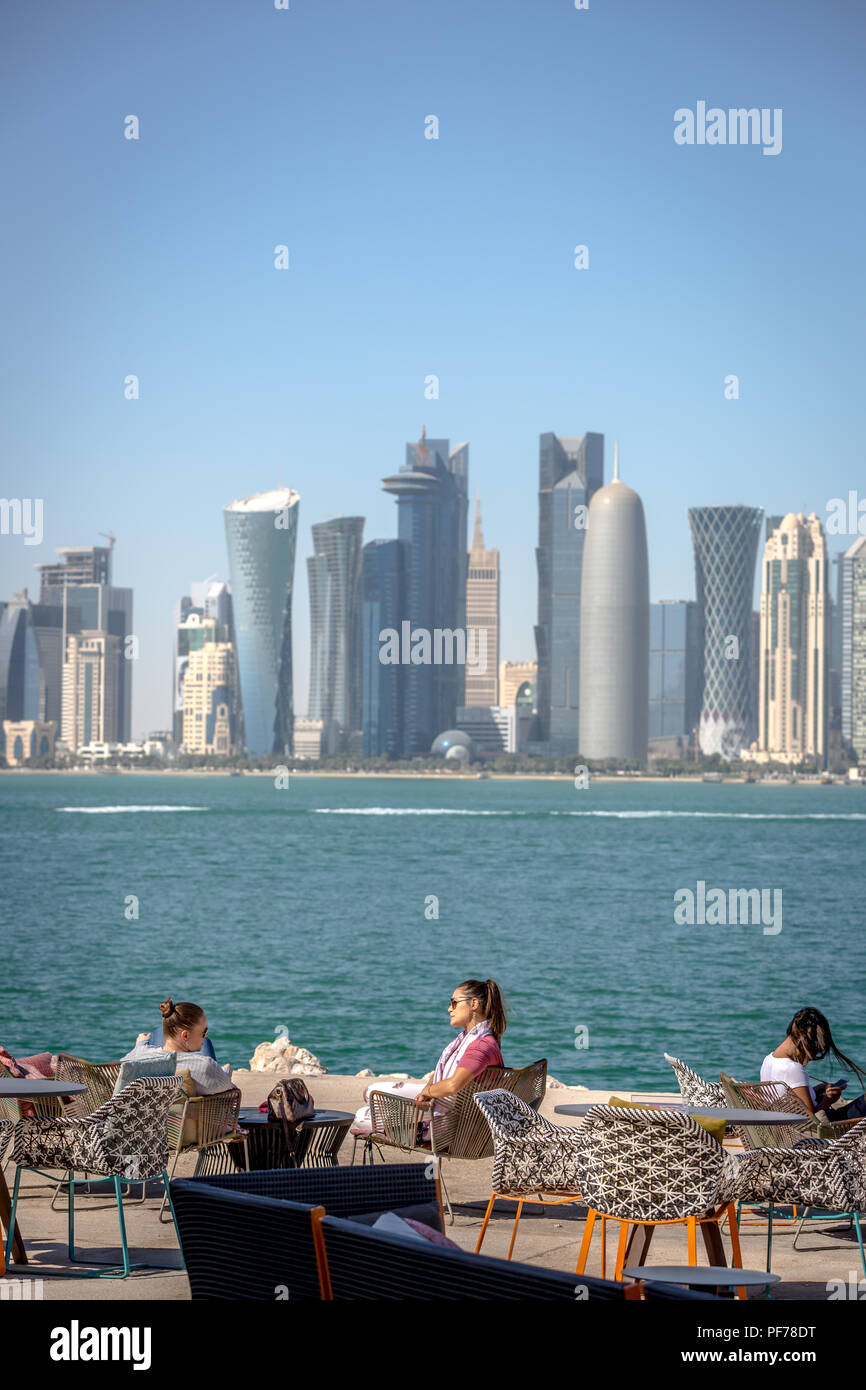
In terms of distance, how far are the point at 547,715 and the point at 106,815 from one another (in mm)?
77425

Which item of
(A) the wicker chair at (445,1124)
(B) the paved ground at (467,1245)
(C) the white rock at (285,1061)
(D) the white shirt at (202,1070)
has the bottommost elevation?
(C) the white rock at (285,1061)

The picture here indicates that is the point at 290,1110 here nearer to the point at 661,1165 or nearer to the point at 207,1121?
the point at 207,1121

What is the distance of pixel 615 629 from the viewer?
173 metres

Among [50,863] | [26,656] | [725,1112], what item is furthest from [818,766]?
[725,1112]

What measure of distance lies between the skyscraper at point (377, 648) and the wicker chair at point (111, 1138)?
548 ft

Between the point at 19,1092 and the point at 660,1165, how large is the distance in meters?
2.46

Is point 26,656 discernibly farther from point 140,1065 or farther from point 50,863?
point 140,1065

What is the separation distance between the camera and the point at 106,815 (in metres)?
108

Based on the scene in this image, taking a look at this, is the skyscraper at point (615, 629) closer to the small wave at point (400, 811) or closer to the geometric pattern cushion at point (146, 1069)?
the small wave at point (400, 811)

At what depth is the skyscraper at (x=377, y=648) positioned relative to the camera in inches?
6875

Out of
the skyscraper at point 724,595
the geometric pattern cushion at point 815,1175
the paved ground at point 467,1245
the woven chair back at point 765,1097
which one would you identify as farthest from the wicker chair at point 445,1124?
the skyscraper at point 724,595

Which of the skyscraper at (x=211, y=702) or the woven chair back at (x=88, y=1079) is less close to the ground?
the skyscraper at (x=211, y=702)

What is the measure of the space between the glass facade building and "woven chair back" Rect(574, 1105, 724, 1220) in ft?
573

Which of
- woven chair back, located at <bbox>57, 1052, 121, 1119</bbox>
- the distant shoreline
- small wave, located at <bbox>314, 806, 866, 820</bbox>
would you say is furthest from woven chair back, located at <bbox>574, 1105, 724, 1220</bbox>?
the distant shoreline
